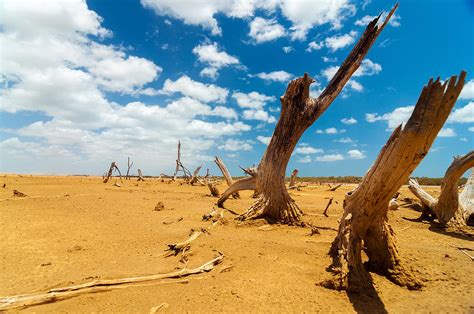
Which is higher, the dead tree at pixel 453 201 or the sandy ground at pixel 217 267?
the dead tree at pixel 453 201

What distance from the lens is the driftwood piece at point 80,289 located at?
11.7ft

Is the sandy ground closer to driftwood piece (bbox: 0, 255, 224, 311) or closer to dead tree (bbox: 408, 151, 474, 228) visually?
driftwood piece (bbox: 0, 255, 224, 311)

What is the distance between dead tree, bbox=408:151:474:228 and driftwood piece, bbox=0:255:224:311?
292 inches

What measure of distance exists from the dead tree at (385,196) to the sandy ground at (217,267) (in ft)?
0.85

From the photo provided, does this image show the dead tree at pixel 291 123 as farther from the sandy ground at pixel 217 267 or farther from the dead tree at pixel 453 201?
the dead tree at pixel 453 201

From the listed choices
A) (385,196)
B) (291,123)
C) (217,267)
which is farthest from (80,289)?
(291,123)

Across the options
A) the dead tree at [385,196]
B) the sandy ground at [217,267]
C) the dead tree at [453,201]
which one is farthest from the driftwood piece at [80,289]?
the dead tree at [453,201]

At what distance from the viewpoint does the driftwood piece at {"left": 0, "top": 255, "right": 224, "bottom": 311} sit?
11.7 ft

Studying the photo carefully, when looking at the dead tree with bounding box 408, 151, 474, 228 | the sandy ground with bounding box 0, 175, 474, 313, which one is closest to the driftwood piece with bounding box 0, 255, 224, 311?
the sandy ground with bounding box 0, 175, 474, 313

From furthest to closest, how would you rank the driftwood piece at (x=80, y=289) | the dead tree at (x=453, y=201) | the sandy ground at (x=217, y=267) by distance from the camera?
the dead tree at (x=453, y=201)
the sandy ground at (x=217, y=267)
the driftwood piece at (x=80, y=289)

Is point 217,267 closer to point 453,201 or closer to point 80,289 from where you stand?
point 80,289

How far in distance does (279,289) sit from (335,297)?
693 mm

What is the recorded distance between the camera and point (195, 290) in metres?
→ 3.96

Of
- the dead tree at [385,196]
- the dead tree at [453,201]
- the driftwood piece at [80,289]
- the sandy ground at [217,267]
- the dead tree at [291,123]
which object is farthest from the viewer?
the dead tree at [453,201]
